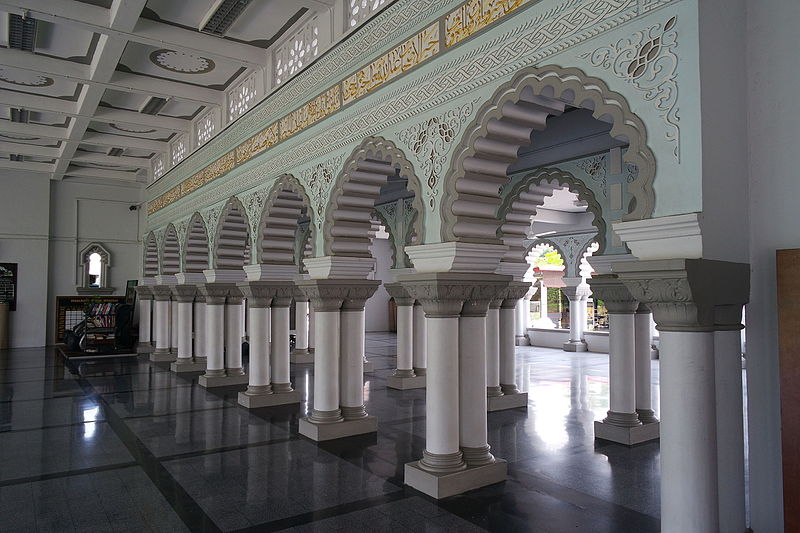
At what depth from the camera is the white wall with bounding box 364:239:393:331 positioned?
1747 centimetres

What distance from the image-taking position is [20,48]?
18.4ft

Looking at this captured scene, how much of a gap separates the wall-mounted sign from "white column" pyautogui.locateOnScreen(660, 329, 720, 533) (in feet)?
42.3

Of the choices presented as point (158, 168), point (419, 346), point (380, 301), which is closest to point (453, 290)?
point (419, 346)

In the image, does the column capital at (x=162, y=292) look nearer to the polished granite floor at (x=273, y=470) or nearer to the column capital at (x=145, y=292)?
the column capital at (x=145, y=292)

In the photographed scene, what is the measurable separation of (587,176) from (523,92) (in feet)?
8.02

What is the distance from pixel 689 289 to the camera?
218 cm

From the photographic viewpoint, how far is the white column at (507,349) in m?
6.13

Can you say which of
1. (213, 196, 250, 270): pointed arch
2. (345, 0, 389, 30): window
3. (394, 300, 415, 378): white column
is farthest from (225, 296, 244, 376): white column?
(345, 0, 389, 30): window

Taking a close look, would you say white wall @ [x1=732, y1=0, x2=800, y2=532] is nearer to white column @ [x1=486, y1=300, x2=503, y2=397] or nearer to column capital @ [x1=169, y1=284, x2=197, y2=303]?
white column @ [x1=486, y1=300, x2=503, y2=397]

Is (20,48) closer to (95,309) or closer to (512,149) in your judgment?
(512,149)

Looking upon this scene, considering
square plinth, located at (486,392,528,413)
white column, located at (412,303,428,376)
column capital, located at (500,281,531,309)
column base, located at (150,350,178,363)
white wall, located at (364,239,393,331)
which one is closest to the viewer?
square plinth, located at (486,392,528,413)

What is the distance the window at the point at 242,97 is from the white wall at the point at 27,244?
7569 mm

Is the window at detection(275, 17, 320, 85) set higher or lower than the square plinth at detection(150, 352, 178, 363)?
higher

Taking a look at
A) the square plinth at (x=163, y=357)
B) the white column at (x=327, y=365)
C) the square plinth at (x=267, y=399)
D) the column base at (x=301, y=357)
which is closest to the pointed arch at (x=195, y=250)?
the square plinth at (x=163, y=357)
